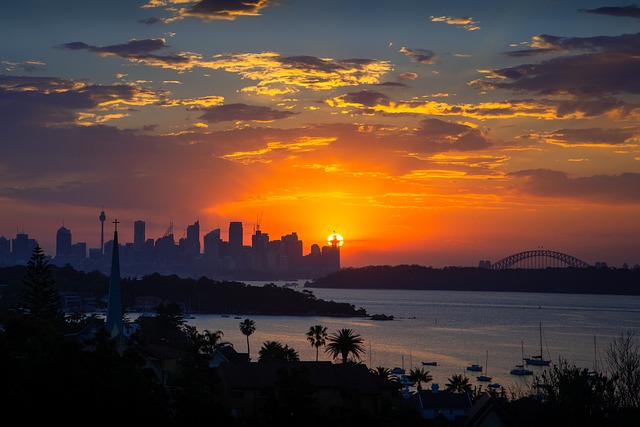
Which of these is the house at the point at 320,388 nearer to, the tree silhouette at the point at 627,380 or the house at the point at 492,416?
the house at the point at 492,416

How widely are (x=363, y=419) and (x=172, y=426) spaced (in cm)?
611

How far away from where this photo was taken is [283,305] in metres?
193

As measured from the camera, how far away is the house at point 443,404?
169 ft

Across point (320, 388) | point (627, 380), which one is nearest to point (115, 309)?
point (320, 388)

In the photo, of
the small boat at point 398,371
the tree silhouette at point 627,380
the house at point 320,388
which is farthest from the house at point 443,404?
the small boat at point 398,371

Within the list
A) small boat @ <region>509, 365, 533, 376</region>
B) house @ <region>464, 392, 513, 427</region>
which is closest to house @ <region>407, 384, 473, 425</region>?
house @ <region>464, 392, 513, 427</region>

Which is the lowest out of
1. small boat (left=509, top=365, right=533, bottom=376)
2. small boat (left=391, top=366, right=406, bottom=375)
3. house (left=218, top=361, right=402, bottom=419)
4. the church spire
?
small boat (left=509, top=365, right=533, bottom=376)

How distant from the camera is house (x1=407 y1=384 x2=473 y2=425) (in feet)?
169

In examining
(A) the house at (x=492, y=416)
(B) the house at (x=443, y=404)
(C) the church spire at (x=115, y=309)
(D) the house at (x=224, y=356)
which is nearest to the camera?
(A) the house at (x=492, y=416)

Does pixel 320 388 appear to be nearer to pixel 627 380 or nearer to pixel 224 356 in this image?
pixel 627 380

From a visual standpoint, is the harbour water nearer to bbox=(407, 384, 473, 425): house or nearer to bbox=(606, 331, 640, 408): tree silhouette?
bbox=(407, 384, 473, 425): house

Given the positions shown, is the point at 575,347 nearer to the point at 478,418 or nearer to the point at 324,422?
the point at 478,418

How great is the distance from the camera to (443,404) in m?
52.3

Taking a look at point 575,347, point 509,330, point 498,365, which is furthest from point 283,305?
point 498,365
